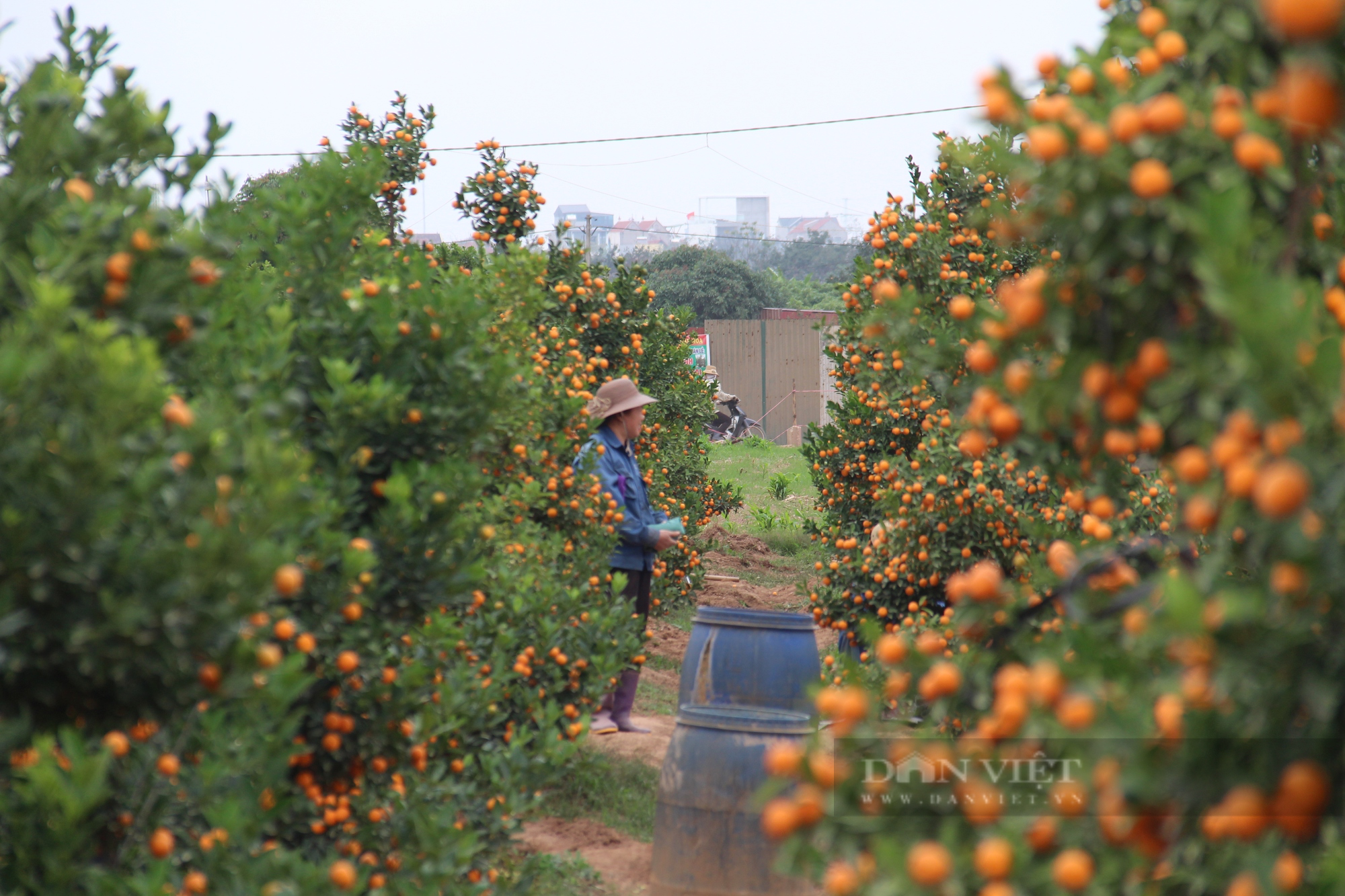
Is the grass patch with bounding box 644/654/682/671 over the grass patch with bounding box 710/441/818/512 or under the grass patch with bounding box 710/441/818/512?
under

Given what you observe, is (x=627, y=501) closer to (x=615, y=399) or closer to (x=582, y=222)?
(x=615, y=399)

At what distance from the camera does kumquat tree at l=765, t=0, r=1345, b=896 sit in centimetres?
109

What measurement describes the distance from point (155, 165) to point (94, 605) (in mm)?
1024

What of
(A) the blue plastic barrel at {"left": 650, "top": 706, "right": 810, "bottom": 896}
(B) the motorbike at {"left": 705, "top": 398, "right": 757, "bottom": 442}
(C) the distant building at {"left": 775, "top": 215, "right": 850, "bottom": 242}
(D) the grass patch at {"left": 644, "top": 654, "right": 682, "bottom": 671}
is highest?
(C) the distant building at {"left": 775, "top": 215, "right": 850, "bottom": 242}

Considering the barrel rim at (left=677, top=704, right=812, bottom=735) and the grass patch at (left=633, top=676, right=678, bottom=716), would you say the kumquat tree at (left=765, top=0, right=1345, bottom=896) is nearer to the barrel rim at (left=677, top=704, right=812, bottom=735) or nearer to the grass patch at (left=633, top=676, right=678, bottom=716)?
the barrel rim at (left=677, top=704, right=812, bottom=735)

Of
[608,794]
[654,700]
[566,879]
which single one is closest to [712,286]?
[654,700]

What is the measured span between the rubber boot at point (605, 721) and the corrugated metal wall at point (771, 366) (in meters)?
20.2

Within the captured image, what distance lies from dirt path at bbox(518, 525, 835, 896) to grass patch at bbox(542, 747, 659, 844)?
0.07 m

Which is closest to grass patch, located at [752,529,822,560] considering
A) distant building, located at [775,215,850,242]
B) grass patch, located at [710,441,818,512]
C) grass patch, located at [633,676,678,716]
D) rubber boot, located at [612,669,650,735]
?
grass patch, located at [710,441,818,512]

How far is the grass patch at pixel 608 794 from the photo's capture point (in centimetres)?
561

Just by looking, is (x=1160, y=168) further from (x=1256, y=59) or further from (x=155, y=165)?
A: (x=155, y=165)

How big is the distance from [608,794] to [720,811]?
5.49ft

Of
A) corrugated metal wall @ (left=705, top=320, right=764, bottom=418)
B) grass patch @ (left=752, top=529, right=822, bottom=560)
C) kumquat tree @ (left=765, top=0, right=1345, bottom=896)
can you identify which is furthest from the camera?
corrugated metal wall @ (left=705, top=320, right=764, bottom=418)

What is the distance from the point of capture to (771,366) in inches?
1080
